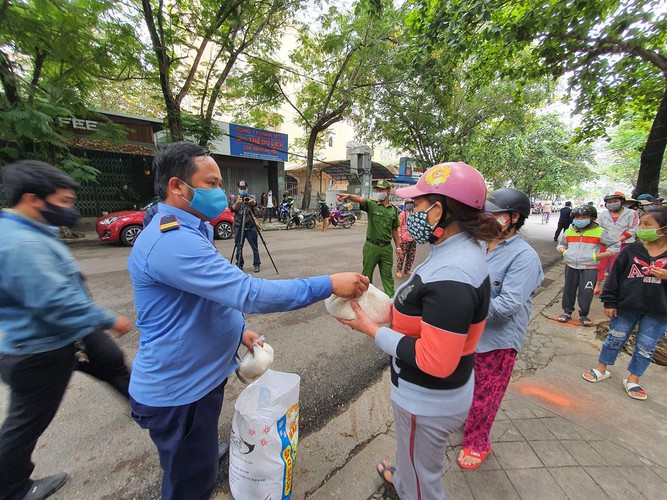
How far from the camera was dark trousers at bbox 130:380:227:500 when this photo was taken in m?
1.25

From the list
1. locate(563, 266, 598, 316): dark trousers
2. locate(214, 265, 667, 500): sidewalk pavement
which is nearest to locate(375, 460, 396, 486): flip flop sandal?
locate(214, 265, 667, 500): sidewalk pavement

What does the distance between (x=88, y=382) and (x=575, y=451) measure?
12.8ft

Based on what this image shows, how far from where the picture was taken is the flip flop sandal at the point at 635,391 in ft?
8.72

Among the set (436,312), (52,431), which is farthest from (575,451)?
(52,431)

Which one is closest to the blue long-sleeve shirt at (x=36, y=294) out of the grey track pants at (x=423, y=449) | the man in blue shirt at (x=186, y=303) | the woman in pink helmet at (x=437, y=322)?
the man in blue shirt at (x=186, y=303)

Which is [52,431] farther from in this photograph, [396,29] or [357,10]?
[396,29]

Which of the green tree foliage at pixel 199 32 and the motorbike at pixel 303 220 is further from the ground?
the green tree foliage at pixel 199 32

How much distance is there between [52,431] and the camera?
213 cm

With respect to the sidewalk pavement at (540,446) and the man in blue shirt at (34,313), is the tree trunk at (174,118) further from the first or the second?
the sidewalk pavement at (540,446)

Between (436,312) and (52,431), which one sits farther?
(52,431)

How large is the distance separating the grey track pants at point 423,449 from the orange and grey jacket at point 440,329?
48 millimetres

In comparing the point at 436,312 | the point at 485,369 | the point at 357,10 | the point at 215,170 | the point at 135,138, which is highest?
the point at 357,10

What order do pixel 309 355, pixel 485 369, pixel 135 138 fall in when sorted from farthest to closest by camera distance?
pixel 135 138 < pixel 309 355 < pixel 485 369

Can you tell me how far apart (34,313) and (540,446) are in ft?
10.1
